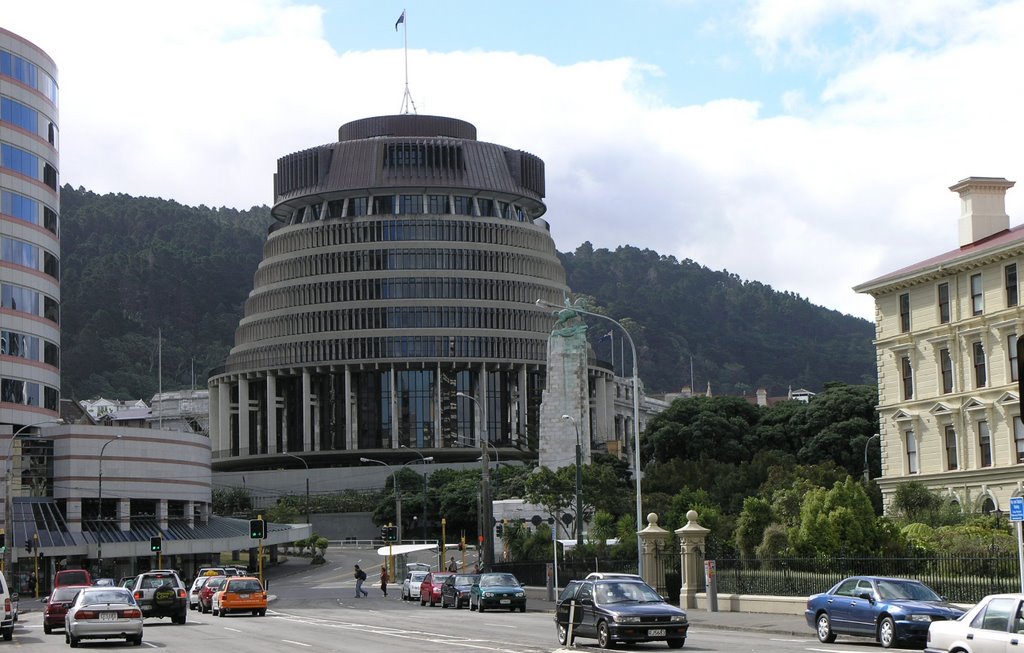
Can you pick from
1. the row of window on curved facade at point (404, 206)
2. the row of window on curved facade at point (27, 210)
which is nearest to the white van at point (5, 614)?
the row of window on curved facade at point (27, 210)

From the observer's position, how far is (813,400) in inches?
5669

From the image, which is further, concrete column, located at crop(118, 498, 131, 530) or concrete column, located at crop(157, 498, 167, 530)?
concrete column, located at crop(157, 498, 167, 530)

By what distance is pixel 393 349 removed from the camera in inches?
6570

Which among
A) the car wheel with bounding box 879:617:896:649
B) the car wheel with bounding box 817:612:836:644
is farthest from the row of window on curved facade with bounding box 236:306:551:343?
the car wheel with bounding box 879:617:896:649

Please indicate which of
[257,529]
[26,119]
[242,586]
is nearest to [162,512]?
[26,119]

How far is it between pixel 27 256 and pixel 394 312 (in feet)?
235

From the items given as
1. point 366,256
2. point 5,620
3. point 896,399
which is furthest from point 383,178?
point 5,620

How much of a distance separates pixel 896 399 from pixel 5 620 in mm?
45518

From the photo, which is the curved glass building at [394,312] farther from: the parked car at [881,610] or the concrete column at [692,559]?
the parked car at [881,610]

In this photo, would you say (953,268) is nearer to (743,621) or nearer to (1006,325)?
(1006,325)

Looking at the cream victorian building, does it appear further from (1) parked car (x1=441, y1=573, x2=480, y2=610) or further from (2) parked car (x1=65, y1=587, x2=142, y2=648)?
Result: (2) parked car (x1=65, y1=587, x2=142, y2=648)

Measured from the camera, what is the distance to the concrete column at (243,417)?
17175 cm

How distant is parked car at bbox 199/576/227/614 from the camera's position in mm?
Answer: 59041

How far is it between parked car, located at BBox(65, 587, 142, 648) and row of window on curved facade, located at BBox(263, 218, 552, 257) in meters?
131
